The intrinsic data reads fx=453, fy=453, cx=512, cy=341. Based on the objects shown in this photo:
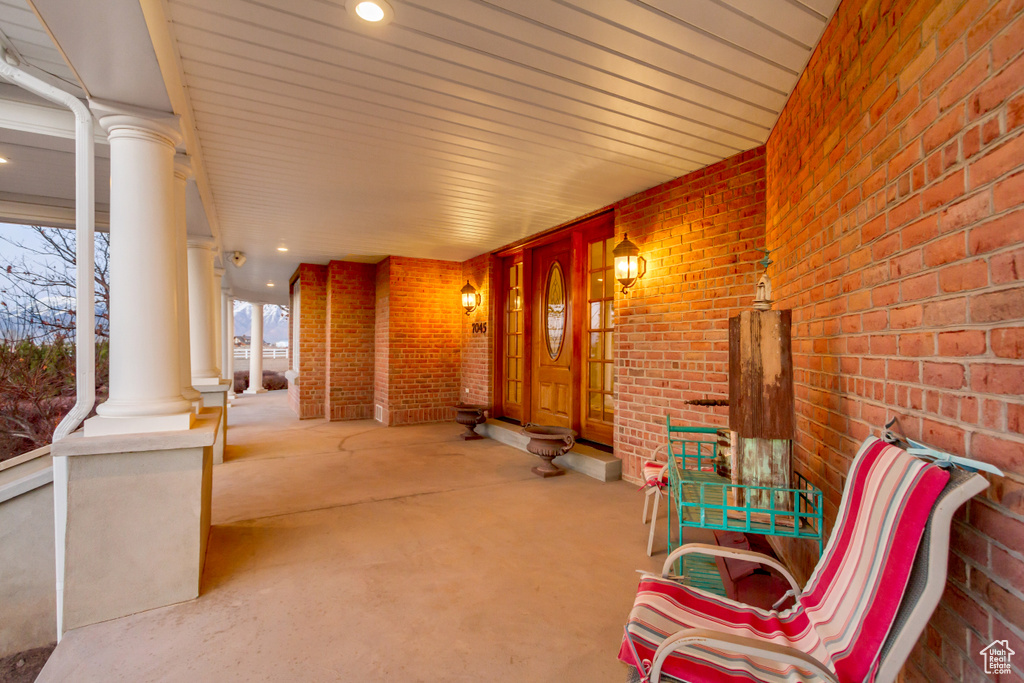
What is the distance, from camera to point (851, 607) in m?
1.25

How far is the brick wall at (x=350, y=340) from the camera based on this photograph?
7.91m

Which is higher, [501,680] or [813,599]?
[813,599]

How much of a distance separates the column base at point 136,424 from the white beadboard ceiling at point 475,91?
5.48 ft

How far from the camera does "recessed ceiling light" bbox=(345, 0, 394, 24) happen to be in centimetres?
188

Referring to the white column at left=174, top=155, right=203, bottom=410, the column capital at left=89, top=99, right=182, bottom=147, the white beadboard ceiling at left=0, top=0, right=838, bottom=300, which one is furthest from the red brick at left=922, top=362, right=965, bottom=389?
the white column at left=174, top=155, right=203, bottom=410

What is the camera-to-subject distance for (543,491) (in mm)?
4125

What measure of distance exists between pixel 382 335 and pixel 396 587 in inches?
221

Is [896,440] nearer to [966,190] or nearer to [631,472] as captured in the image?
[966,190]

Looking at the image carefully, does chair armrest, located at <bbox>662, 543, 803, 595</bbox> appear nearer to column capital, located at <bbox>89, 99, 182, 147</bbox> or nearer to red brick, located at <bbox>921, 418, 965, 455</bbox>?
red brick, located at <bbox>921, 418, 965, 455</bbox>

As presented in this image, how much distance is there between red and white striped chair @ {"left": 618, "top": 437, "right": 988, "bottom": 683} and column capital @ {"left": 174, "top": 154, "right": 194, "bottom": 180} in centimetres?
374

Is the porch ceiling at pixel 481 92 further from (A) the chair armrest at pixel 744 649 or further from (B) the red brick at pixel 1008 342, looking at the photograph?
(A) the chair armrest at pixel 744 649

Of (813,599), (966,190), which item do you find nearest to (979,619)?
(813,599)

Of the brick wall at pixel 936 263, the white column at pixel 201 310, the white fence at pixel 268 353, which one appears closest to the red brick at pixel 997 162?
the brick wall at pixel 936 263

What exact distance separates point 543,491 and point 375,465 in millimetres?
1978
